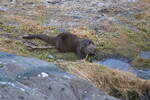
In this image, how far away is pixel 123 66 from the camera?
801 cm

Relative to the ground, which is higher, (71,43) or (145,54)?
(71,43)

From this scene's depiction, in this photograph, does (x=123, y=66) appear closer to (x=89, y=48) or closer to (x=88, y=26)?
(x=89, y=48)

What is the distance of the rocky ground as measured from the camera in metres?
8.27

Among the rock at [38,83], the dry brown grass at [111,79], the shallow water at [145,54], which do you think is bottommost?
the shallow water at [145,54]

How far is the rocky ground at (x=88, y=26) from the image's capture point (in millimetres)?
8273

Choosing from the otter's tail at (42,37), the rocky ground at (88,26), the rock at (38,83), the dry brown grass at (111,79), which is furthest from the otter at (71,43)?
the rock at (38,83)

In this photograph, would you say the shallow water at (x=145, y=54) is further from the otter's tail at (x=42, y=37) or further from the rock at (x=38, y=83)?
the rock at (x=38, y=83)

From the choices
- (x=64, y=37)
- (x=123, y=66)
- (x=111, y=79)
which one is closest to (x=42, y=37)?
(x=64, y=37)

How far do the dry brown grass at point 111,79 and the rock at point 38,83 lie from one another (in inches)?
17.8

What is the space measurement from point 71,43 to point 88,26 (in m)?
1.89

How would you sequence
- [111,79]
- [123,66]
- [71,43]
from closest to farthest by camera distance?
[111,79] < [123,66] < [71,43]

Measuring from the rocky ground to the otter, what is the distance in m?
0.12

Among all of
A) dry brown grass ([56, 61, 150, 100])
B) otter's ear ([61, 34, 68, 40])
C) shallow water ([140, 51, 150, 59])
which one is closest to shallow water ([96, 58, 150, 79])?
shallow water ([140, 51, 150, 59])

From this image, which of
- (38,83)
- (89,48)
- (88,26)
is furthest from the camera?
(88,26)
